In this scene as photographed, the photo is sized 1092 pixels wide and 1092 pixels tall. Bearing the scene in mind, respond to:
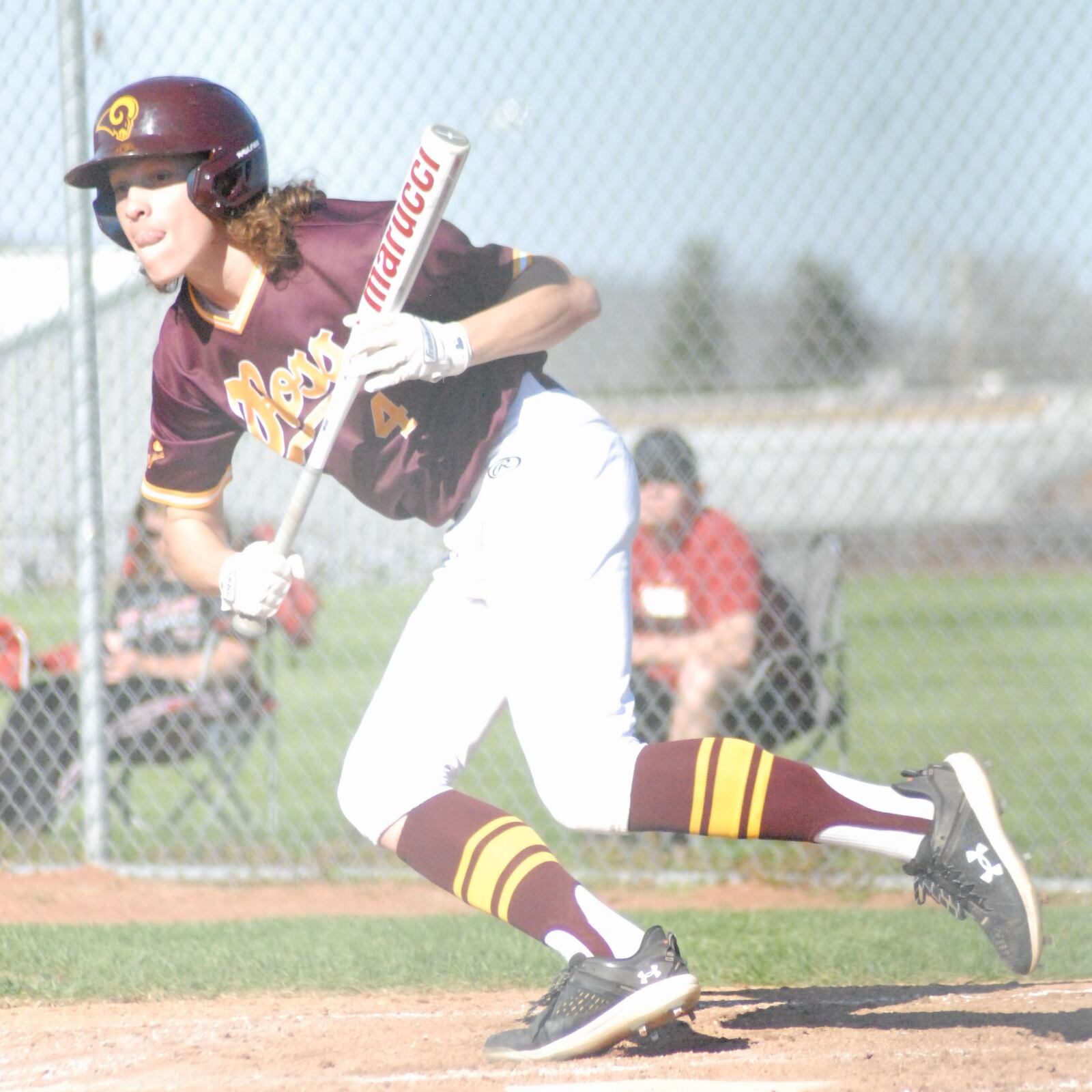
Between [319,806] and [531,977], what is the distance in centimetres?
305

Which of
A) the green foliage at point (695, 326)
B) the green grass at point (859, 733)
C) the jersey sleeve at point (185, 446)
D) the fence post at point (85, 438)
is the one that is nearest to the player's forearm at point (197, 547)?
the jersey sleeve at point (185, 446)

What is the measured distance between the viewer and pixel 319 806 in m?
6.32

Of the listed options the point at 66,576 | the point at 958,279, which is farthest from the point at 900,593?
the point at 66,576

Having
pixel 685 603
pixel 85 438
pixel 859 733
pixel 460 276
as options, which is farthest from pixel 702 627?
pixel 859 733

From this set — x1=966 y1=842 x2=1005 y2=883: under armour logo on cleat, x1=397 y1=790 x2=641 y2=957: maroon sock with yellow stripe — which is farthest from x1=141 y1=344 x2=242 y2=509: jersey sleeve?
x1=966 y1=842 x2=1005 y2=883: under armour logo on cleat

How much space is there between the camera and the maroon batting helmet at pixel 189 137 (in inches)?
97.8

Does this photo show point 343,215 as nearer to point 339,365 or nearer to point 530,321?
point 339,365

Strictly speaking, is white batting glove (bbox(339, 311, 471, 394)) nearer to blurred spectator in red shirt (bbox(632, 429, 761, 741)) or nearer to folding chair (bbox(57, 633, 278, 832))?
blurred spectator in red shirt (bbox(632, 429, 761, 741))

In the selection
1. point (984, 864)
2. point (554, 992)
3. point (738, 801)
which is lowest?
point (554, 992)

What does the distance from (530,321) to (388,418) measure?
0.32 m

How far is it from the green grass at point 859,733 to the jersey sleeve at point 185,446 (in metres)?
2.33

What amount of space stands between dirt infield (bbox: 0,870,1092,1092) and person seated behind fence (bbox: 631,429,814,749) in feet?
5.68

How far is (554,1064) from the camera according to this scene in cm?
247

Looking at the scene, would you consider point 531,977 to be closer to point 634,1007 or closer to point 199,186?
point 634,1007
